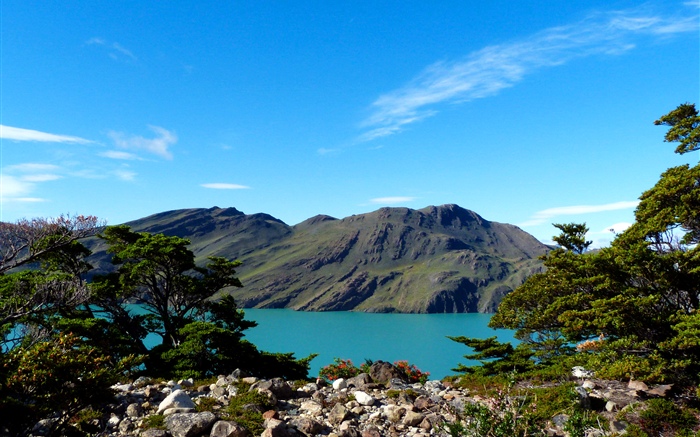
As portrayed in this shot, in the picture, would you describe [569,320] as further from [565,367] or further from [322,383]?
[322,383]

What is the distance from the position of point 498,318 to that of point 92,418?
21.8 meters

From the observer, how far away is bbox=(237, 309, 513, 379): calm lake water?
303ft

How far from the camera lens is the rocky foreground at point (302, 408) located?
394 inches

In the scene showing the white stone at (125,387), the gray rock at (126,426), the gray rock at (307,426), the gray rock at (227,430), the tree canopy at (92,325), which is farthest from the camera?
the white stone at (125,387)

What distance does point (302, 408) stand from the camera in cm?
1212

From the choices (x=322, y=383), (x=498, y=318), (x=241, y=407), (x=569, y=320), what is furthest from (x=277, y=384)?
(x=498, y=318)

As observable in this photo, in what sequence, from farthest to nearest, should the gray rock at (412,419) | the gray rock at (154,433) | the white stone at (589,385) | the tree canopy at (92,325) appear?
the white stone at (589,385) → the gray rock at (412,419) → the gray rock at (154,433) → the tree canopy at (92,325)

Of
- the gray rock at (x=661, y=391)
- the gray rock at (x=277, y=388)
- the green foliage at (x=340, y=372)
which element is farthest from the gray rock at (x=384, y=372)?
the gray rock at (x=661, y=391)

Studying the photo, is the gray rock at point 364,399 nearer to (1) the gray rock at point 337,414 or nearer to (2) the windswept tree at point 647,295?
(1) the gray rock at point 337,414

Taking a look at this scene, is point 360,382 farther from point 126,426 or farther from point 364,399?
point 126,426

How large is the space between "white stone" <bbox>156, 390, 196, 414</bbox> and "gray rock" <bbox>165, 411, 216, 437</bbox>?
92 cm

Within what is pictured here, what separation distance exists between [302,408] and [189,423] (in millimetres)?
3478

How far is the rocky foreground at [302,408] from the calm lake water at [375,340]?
5773 centimetres

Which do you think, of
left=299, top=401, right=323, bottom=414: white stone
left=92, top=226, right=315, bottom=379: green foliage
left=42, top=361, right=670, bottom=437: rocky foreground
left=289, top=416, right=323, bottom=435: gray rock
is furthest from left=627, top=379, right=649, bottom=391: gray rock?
left=92, top=226, right=315, bottom=379: green foliage
